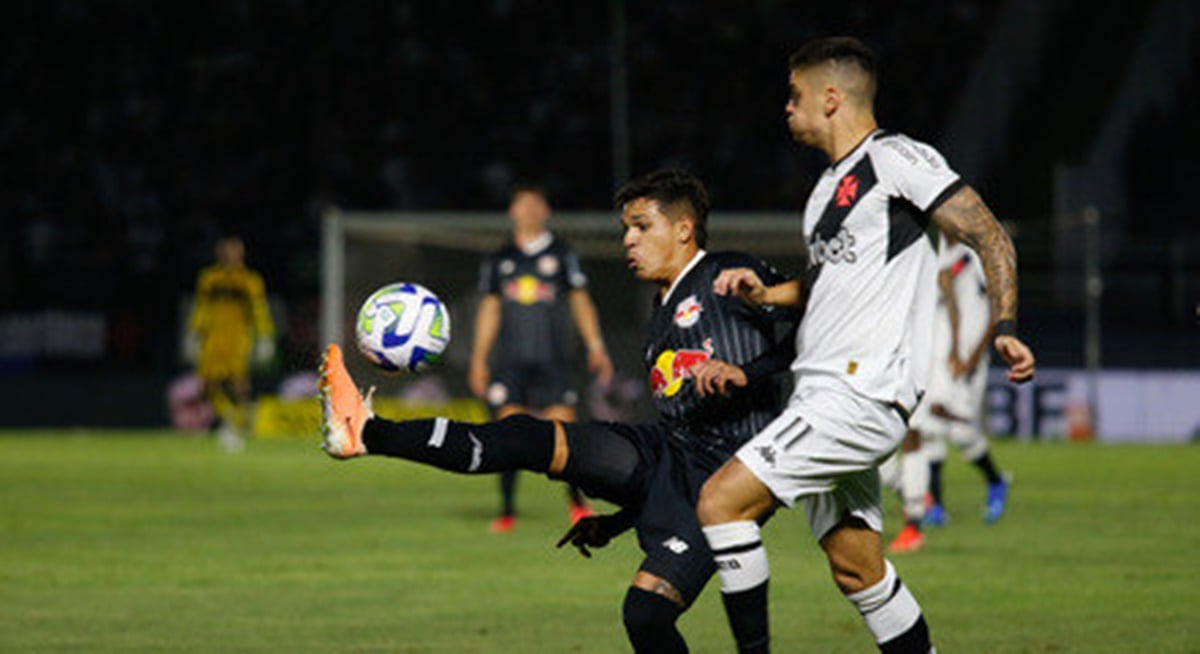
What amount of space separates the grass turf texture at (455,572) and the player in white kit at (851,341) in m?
1.88

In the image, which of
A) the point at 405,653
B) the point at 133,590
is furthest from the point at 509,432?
the point at 133,590

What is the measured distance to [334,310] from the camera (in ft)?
81.6

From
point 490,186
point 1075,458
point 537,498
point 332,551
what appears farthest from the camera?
point 490,186

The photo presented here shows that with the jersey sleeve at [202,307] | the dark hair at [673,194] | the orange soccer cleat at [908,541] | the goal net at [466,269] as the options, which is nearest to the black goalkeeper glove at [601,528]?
the dark hair at [673,194]

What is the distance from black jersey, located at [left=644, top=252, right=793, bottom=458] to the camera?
655 cm

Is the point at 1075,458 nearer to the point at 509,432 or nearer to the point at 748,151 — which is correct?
the point at 748,151

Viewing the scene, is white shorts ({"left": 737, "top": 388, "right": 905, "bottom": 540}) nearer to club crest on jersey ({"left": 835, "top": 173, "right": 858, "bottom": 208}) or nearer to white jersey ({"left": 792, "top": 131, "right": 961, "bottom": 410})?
white jersey ({"left": 792, "top": 131, "right": 961, "bottom": 410})

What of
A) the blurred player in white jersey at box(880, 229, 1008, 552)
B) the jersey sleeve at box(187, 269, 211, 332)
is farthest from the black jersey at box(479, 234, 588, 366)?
the jersey sleeve at box(187, 269, 211, 332)

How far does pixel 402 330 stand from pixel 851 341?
180 centimetres

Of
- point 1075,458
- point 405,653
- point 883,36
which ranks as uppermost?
point 883,36

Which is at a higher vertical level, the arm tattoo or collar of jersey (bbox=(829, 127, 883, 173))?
collar of jersey (bbox=(829, 127, 883, 173))

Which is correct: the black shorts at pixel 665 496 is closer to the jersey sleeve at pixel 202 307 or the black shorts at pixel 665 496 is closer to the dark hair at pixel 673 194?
the dark hair at pixel 673 194

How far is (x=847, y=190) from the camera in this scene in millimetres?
6184

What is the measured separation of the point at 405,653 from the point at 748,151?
78.4 ft
